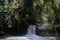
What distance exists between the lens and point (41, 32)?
43.6ft

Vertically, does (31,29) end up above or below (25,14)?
below

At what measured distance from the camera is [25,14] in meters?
13.6

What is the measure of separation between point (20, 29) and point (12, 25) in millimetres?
792

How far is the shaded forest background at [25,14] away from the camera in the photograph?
1277cm

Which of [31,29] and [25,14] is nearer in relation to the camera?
[31,29]

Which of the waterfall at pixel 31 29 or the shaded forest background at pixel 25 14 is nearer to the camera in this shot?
the shaded forest background at pixel 25 14

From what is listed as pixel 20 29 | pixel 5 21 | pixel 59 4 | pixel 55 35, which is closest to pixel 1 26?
pixel 5 21

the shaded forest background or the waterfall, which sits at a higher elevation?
the shaded forest background

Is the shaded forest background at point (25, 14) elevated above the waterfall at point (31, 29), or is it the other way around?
the shaded forest background at point (25, 14)

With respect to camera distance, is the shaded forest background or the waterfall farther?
the waterfall

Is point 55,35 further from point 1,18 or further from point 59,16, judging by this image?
point 1,18

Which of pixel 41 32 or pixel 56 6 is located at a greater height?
pixel 56 6

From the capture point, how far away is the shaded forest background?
12773mm

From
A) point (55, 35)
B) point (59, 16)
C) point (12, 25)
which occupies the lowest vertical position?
point (55, 35)
